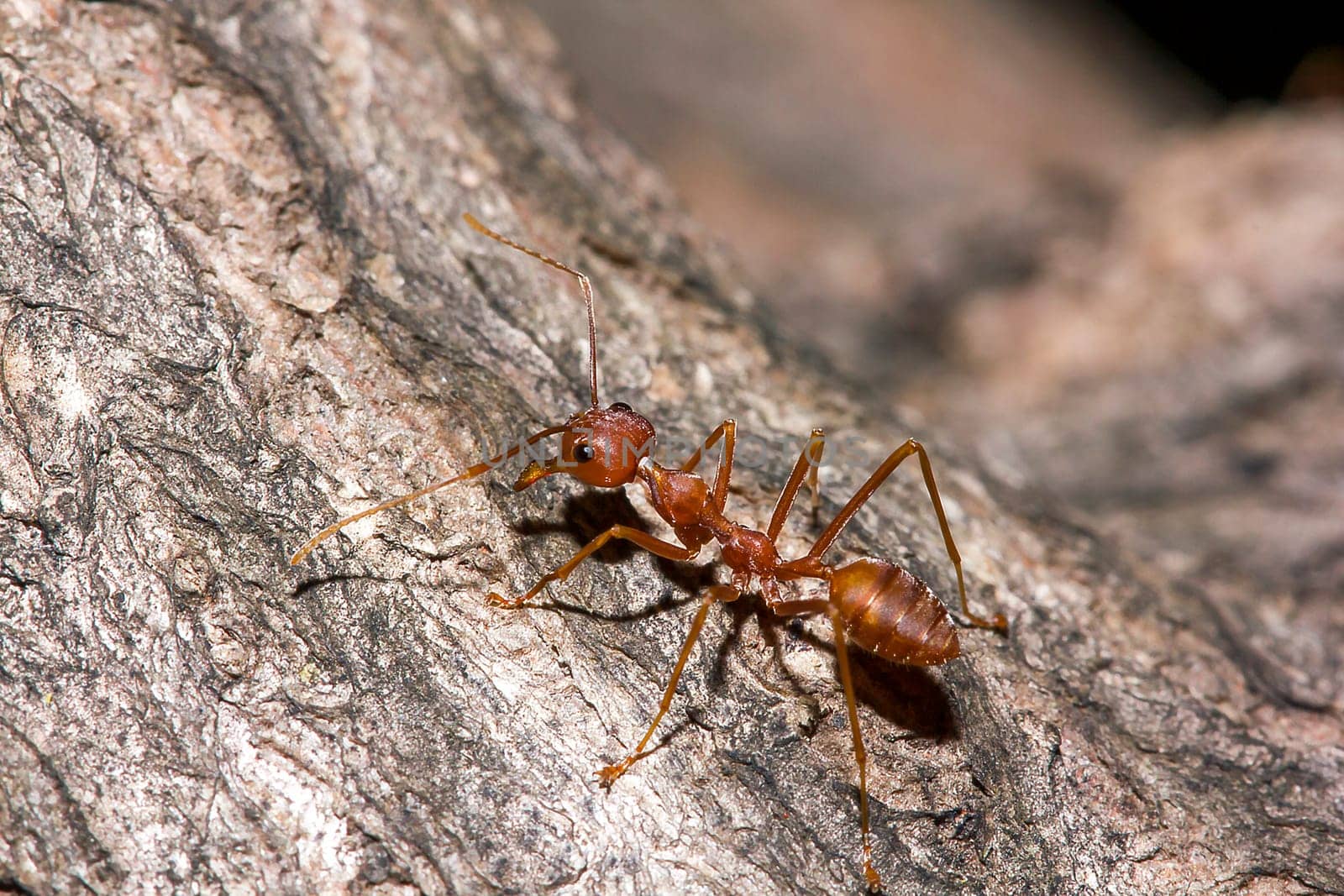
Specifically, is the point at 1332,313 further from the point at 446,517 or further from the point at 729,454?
the point at 446,517

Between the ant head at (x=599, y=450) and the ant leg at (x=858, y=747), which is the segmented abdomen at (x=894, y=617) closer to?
the ant leg at (x=858, y=747)

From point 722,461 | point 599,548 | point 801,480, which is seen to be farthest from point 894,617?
point 599,548

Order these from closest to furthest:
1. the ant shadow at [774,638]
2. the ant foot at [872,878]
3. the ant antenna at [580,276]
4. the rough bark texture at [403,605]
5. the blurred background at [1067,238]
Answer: the rough bark texture at [403,605]
the ant foot at [872,878]
the ant shadow at [774,638]
the ant antenna at [580,276]
the blurred background at [1067,238]

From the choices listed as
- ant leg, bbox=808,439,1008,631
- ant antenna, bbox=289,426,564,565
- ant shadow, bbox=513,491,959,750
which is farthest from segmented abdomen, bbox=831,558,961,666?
ant antenna, bbox=289,426,564,565

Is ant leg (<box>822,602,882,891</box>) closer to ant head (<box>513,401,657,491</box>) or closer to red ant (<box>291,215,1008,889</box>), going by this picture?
red ant (<box>291,215,1008,889</box>)

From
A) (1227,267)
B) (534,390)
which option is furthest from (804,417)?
(1227,267)

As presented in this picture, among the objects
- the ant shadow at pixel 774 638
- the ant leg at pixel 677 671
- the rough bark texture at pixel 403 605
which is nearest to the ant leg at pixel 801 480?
the rough bark texture at pixel 403 605
